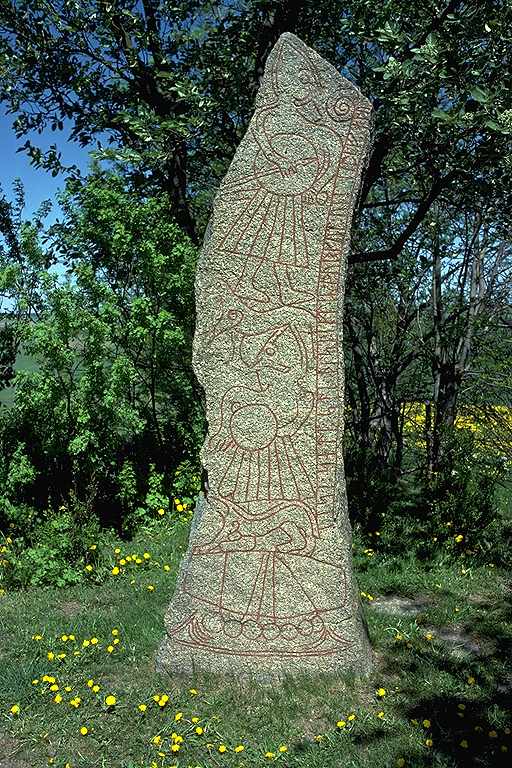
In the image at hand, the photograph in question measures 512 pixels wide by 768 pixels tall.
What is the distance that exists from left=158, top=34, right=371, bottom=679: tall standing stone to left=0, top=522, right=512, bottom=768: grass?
227 millimetres

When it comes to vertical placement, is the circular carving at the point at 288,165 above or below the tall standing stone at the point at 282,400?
above

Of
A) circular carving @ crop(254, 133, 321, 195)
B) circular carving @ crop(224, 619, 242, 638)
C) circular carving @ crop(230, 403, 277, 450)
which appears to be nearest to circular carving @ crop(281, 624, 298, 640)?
circular carving @ crop(224, 619, 242, 638)

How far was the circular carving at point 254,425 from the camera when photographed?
3867 mm

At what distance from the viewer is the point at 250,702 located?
3.72 meters

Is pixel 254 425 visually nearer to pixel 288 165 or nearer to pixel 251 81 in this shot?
pixel 288 165

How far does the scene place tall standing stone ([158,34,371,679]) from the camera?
384cm

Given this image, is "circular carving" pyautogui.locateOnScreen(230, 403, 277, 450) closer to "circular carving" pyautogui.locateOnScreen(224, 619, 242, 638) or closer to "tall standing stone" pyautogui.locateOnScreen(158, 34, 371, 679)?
"tall standing stone" pyautogui.locateOnScreen(158, 34, 371, 679)

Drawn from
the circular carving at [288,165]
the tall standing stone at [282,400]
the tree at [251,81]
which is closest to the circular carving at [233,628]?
the tall standing stone at [282,400]

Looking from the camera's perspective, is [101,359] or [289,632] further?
[101,359]

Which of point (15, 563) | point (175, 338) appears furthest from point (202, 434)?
point (15, 563)

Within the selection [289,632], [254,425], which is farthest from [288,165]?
[289,632]

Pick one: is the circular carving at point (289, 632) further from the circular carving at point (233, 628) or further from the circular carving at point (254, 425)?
the circular carving at point (254, 425)

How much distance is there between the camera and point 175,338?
20.2ft

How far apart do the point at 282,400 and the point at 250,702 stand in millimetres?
1516
